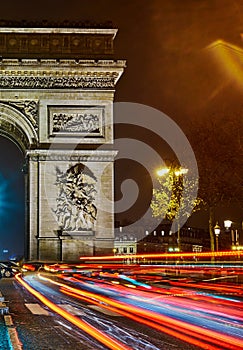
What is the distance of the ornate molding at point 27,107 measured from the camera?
37.8 metres

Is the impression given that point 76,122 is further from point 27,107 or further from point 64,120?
point 27,107

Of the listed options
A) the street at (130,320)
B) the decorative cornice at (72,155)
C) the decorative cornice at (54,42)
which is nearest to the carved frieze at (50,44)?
the decorative cornice at (54,42)

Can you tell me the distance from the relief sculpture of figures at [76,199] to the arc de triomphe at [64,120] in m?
0.05

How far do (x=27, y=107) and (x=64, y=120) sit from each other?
6.54ft

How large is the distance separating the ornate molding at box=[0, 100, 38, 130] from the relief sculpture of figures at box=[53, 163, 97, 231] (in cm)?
296

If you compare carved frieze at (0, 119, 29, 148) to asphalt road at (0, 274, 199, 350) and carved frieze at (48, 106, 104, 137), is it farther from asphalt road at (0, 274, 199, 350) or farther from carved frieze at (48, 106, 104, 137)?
asphalt road at (0, 274, 199, 350)

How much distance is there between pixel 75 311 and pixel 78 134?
2587 centimetres

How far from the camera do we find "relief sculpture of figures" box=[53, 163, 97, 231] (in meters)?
37.2

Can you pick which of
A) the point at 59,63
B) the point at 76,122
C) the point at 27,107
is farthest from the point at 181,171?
the point at 27,107

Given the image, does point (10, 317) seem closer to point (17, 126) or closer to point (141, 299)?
point (141, 299)

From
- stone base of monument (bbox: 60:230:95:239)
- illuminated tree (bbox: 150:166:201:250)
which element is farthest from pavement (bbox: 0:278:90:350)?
illuminated tree (bbox: 150:166:201:250)

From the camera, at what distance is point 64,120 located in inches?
1501

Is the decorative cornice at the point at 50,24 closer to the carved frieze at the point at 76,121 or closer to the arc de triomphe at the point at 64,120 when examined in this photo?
the arc de triomphe at the point at 64,120

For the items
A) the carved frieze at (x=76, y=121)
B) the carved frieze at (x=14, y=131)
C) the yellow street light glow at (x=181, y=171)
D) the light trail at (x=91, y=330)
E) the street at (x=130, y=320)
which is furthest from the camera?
the yellow street light glow at (x=181, y=171)
